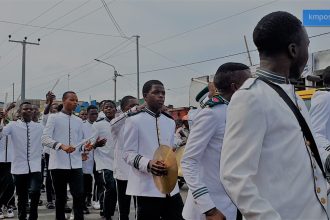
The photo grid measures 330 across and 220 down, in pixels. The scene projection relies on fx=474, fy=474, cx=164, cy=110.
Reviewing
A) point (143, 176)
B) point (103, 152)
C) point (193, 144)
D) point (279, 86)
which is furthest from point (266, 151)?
point (103, 152)

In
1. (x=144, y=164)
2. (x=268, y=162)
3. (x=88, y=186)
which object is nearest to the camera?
(x=268, y=162)

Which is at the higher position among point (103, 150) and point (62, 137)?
point (62, 137)

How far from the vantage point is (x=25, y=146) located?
7.49 meters

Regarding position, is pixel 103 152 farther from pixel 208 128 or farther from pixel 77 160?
pixel 208 128

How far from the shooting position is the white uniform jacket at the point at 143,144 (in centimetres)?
432

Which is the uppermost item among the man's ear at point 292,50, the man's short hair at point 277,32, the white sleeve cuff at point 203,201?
the man's short hair at point 277,32

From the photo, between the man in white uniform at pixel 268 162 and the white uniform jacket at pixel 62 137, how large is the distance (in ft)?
16.3

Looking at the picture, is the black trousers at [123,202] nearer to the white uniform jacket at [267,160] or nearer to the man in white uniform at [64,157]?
the man in white uniform at [64,157]

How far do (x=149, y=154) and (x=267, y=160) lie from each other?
270 cm

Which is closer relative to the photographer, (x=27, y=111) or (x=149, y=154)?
(x=149, y=154)

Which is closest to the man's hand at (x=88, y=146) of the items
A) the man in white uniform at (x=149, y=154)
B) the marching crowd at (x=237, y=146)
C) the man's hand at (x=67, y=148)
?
the marching crowd at (x=237, y=146)

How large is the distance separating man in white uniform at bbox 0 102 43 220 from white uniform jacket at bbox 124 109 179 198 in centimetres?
319

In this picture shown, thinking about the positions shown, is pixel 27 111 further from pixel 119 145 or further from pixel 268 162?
pixel 268 162

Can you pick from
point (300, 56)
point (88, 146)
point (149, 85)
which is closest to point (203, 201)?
point (300, 56)
